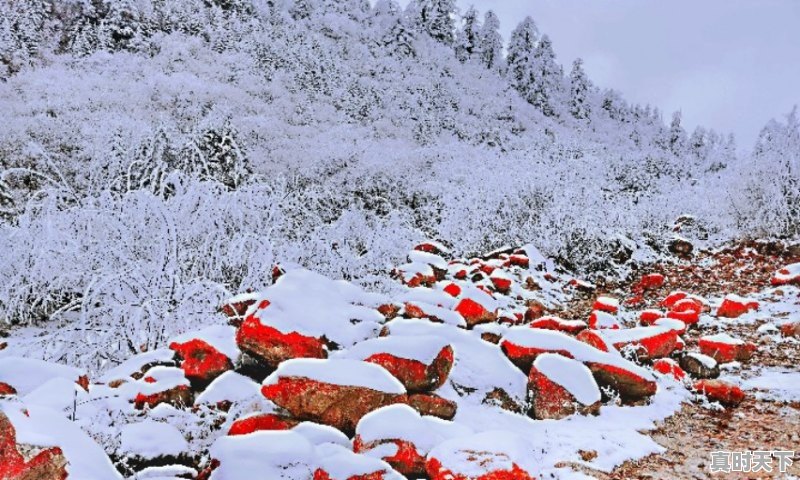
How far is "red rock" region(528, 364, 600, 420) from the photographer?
2.87 meters

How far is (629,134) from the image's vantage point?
117 ft

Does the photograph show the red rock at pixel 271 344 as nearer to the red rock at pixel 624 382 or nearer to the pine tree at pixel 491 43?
the red rock at pixel 624 382

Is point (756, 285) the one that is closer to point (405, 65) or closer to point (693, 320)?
point (693, 320)

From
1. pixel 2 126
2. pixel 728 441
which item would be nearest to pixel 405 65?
pixel 2 126

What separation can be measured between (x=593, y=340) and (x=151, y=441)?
2809 mm

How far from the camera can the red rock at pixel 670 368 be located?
3612 millimetres

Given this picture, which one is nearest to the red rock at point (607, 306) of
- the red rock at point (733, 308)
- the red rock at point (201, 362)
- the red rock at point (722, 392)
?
the red rock at point (733, 308)

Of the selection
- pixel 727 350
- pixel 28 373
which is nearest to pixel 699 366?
pixel 727 350

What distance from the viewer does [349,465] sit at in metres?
1.88

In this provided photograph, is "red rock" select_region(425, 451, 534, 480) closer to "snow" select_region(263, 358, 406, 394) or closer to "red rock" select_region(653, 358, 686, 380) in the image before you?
"snow" select_region(263, 358, 406, 394)

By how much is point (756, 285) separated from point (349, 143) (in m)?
12.0

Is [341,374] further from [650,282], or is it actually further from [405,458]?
[650,282]

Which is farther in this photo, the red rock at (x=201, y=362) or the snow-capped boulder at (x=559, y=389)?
the snow-capped boulder at (x=559, y=389)

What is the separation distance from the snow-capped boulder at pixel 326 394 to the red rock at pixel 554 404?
38.2 inches
